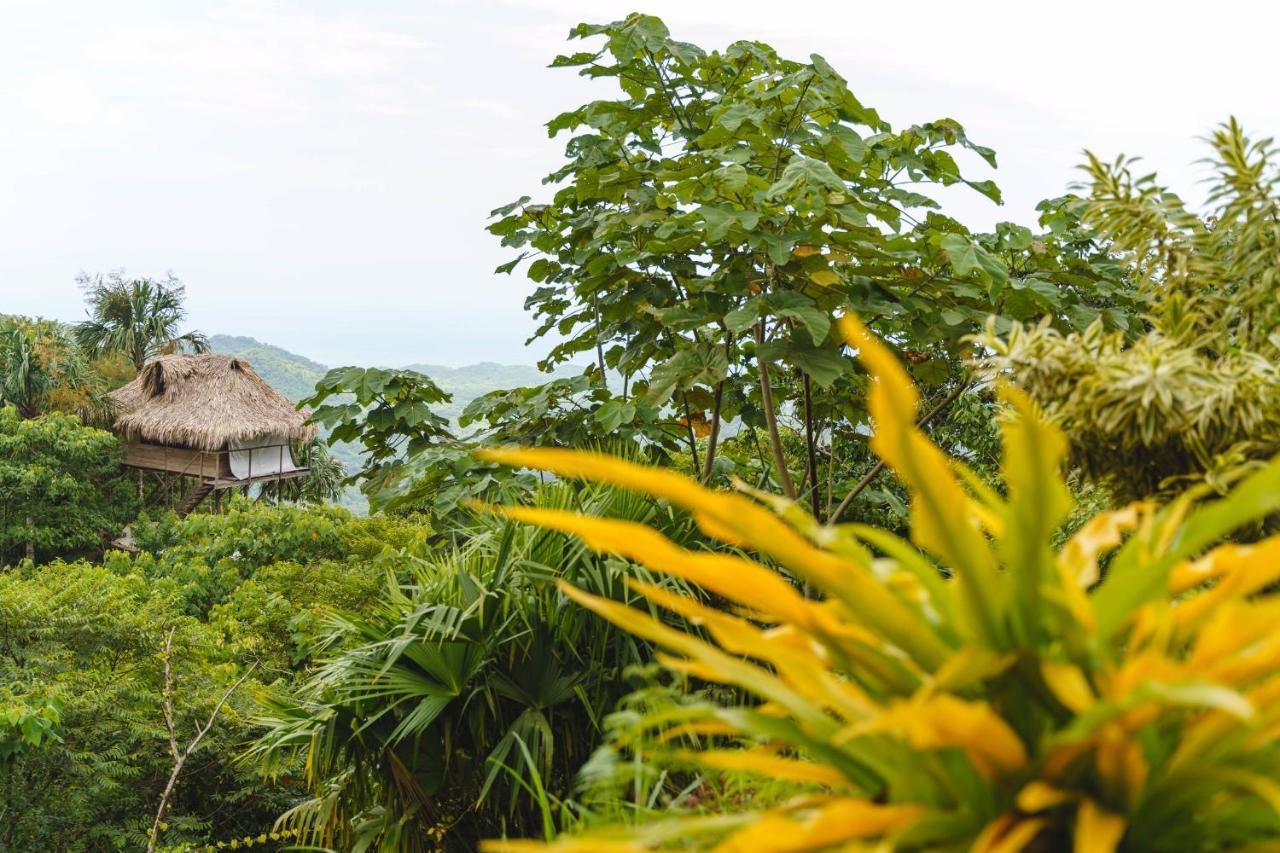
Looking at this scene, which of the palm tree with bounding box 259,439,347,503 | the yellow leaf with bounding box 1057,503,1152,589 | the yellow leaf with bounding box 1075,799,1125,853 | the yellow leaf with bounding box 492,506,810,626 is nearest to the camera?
the yellow leaf with bounding box 1075,799,1125,853

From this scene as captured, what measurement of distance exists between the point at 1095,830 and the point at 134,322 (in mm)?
31564

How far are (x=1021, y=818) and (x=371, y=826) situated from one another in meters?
2.79

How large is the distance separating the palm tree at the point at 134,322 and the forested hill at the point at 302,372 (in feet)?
33.6

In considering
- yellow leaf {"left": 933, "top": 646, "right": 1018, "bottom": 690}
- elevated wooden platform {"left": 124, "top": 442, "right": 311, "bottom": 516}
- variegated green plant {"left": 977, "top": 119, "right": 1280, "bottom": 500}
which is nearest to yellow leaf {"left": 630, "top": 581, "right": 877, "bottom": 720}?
yellow leaf {"left": 933, "top": 646, "right": 1018, "bottom": 690}

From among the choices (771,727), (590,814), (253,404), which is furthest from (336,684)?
(253,404)

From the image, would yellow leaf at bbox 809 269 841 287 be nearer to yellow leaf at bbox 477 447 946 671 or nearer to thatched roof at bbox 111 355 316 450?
yellow leaf at bbox 477 447 946 671

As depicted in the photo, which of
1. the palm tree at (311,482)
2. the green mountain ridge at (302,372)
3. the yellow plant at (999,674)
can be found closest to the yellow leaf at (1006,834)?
the yellow plant at (999,674)

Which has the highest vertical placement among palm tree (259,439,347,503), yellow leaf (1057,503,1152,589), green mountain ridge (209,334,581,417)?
green mountain ridge (209,334,581,417)

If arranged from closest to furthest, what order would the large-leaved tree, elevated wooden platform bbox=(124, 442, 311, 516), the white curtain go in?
1. the large-leaved tree
2. elevated wooden platform bbox=(124, 442, 311, 516)
3. the white curtain

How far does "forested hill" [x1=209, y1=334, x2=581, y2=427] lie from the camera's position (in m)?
48.2

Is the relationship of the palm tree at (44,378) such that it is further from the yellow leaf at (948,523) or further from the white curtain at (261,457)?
the yellow leaf at (948,523)

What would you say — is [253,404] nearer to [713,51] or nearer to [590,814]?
[713,51]

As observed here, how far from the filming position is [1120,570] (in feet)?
3.40

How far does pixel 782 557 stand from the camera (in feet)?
3.38
